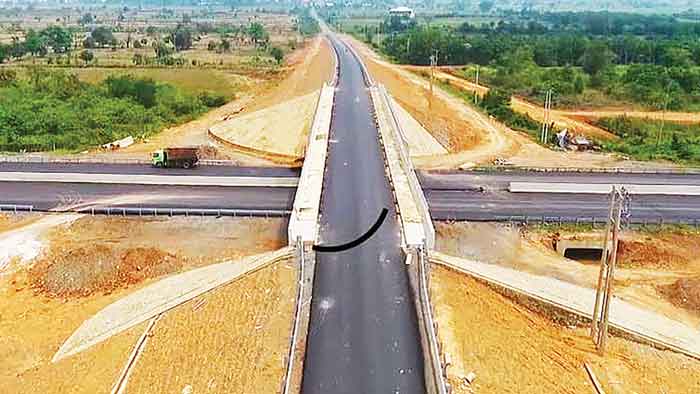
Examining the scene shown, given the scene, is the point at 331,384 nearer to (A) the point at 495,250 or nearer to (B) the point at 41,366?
(B) the point at 41,366

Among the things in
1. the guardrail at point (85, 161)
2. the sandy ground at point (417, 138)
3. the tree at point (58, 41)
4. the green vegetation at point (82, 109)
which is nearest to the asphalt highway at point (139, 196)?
the guardrail at point (85, 161)

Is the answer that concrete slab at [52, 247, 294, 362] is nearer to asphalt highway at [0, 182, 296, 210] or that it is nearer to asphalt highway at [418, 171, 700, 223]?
asphalt highway at [0, 182, 296, 210]

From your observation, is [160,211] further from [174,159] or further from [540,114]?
[540,114]

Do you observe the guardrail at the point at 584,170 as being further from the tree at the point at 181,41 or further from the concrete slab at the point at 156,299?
the tree at the point at 181,41

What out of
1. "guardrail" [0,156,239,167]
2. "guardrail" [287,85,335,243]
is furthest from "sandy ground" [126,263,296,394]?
"guardrail" [0,156,239,167]

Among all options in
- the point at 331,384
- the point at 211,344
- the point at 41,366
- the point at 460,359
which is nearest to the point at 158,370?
the point at 211,344

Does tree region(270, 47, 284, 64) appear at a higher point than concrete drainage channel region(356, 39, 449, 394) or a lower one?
higher
